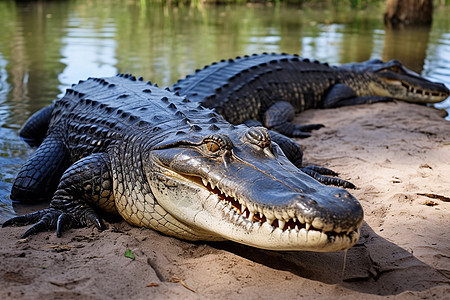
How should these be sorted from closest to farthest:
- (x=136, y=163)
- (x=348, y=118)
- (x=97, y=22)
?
(x=136, y=163), (x=348, y=118), (x=97, y=22)

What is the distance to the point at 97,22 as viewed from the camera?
615 inches

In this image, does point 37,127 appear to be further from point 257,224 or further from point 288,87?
point 257,224

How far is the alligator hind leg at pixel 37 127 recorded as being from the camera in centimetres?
512

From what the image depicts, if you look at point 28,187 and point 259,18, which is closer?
point 28,187

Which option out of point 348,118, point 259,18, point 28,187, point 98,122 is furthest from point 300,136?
point 259,18

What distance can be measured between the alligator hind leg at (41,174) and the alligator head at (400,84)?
16.3 feet

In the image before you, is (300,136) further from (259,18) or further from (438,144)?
(259,18)

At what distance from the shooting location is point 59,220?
3.24m

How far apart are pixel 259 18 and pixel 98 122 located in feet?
45.1

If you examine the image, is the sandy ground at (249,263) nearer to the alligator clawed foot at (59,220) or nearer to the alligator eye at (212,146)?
the alligator clawed foot at (59,220)

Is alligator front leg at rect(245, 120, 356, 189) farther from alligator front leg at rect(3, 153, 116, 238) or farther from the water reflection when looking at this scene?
the water reflection

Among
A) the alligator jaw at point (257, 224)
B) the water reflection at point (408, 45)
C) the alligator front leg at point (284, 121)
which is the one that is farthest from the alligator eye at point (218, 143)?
the water reflection at point (408, 45)

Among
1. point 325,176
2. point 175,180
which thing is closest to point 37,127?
point 175,180

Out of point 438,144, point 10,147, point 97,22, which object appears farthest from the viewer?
point 97,22
